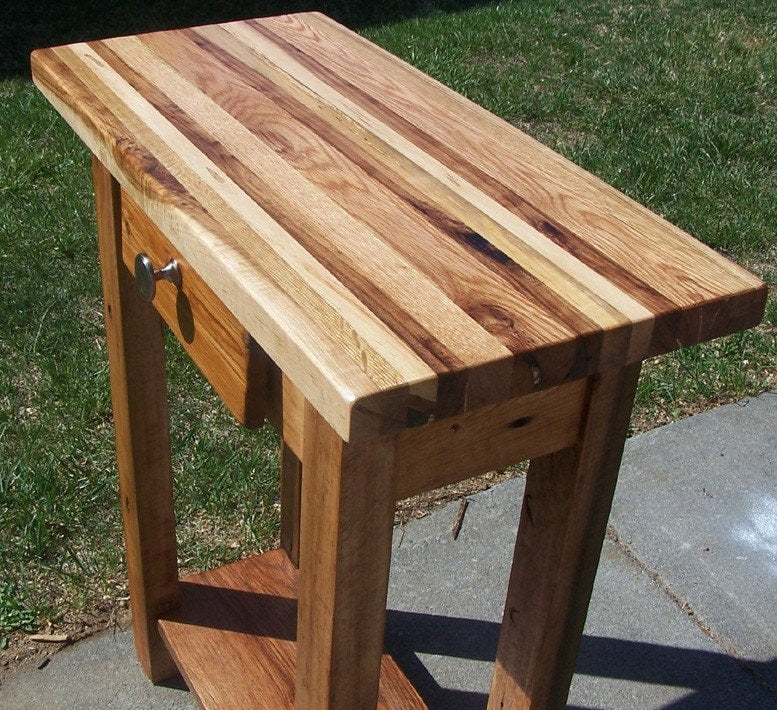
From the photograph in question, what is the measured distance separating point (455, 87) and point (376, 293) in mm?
3553

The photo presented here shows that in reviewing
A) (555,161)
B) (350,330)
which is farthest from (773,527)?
(350,330)

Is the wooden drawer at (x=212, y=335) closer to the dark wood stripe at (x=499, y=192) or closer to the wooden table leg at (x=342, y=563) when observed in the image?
the wooden table leg at (x=342, y=563)

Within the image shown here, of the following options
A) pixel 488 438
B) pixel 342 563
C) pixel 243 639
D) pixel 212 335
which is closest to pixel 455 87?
pixel 243 639

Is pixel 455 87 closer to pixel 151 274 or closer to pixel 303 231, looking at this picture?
pixel 151 274

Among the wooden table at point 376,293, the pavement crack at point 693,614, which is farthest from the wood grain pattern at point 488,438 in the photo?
the pavement crack at point 693,614

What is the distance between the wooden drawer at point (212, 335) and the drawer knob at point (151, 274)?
1 centimetres

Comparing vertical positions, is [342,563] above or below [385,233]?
below

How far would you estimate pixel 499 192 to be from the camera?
1.41 meters

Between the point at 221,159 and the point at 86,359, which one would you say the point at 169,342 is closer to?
the point at 86,359

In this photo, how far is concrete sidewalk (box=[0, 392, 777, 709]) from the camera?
87.2 inches

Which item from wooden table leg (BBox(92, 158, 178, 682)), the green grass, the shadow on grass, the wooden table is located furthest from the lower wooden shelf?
the shadow on grass

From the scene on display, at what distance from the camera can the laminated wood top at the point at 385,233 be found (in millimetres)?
1097

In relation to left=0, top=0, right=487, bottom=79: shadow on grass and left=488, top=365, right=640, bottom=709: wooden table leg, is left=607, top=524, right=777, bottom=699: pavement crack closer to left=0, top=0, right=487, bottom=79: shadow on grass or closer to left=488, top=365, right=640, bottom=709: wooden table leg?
left=488, top=365, right=640, bottom=709: wooden table leg

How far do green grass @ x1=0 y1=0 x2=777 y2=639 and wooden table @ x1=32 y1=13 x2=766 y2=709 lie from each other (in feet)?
2.56
